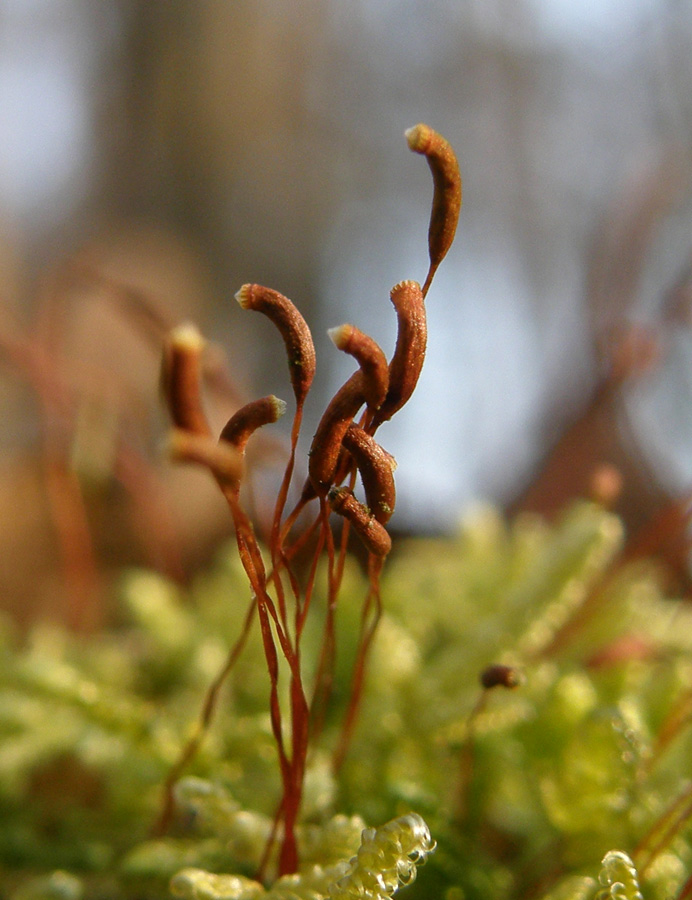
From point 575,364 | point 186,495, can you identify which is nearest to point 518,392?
point 575,364

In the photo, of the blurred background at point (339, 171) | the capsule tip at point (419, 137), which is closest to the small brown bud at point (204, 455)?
the capsule tip at point (419, 137)

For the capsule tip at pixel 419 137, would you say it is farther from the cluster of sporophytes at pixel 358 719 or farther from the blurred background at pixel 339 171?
the blurred background at pixel 339 171

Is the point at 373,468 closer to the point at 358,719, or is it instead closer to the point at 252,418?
the point at 252,418

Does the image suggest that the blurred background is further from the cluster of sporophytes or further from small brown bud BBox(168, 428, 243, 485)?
small brown bud BBox(168, 428, 243, 485)

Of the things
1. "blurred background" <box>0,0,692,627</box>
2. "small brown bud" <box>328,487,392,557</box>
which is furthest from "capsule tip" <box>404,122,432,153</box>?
"blurred background" <box>0,0,692,627</box>

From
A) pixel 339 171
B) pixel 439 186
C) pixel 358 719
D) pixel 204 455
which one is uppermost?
pixel 339 171

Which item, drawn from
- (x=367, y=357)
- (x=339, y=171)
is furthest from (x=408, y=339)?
(x=339, y=171)
